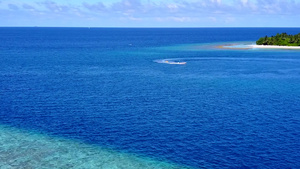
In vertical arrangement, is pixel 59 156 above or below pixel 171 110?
below

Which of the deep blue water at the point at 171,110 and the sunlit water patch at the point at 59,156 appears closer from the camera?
the sunlit water patch at the point at 59,156

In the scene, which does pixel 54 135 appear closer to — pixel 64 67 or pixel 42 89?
pixel 42 89

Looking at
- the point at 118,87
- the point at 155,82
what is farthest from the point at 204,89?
the point at 118,87

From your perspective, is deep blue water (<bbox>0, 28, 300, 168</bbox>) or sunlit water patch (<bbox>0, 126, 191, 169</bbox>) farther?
deep blue water (<bbox>0, 28, 300, 168</bbox>)

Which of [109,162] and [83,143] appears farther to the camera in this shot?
[83,143]

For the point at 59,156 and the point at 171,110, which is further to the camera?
the point at 171,110

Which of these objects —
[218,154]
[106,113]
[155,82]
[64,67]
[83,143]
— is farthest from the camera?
[64,67]

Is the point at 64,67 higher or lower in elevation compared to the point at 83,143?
higher

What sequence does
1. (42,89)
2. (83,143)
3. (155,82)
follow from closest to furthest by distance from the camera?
(83,143)
(42,89)
(155,82)
